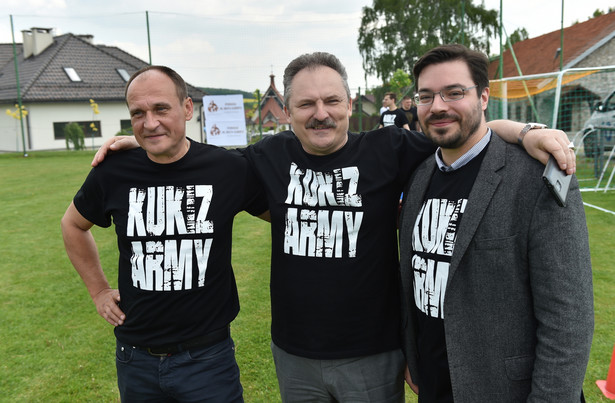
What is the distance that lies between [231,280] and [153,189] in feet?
1.96

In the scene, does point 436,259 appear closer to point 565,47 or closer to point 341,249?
point 341,249

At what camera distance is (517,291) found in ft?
5.65

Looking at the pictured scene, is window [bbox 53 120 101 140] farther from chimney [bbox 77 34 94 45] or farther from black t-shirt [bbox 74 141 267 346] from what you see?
black t-shirt [bbox 74 141 267 346]

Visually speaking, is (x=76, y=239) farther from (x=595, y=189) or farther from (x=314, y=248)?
(x=595, y=189)

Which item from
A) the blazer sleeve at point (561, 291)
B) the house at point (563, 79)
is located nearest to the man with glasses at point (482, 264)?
the blazer sleeve at point (561, 291)

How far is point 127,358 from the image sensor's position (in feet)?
7.47

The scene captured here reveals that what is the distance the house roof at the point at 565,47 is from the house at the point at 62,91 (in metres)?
19.1

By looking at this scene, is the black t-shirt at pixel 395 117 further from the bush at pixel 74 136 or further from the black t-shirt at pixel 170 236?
the bush at pixel 74 136

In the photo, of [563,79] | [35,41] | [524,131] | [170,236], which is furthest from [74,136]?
[524,131]

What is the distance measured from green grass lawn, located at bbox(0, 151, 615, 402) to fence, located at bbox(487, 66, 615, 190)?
312 centimetres

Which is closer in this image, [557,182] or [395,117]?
[557,182]

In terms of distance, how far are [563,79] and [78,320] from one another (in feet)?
41.0

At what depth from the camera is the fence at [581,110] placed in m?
10.9

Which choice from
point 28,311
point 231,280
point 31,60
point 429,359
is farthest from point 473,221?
point 31,60
